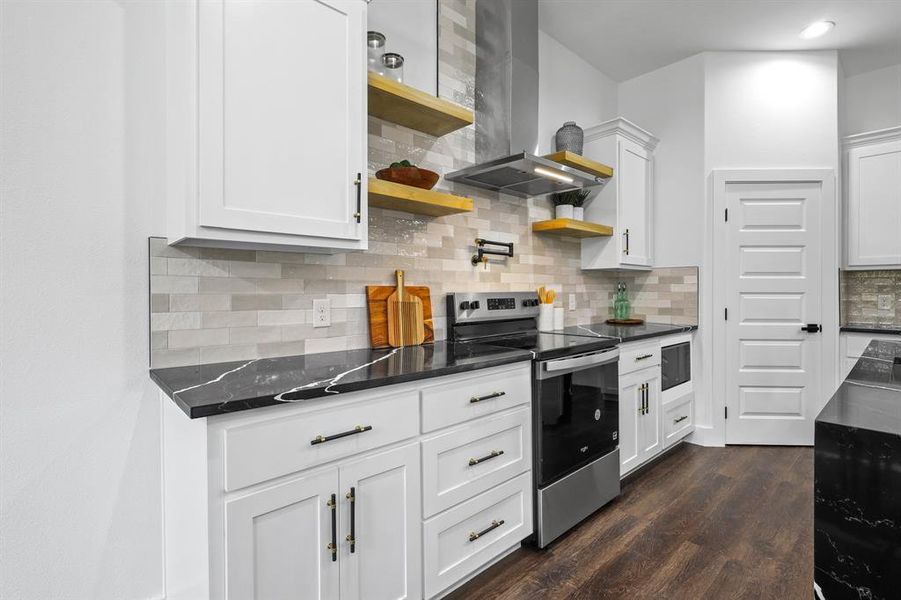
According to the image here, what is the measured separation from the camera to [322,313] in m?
2.11

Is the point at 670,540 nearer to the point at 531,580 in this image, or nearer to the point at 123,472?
the point at 531,580

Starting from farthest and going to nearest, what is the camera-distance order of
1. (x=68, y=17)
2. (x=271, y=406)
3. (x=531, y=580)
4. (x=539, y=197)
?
(x=539, y=197) < (x=531, y=580) < (x=68, y=17) < (x=271, y=406)

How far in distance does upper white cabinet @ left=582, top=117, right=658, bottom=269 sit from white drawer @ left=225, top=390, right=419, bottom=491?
2.41m

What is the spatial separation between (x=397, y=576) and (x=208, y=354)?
3.44 feet

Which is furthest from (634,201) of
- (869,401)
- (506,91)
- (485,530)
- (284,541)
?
(284,541)

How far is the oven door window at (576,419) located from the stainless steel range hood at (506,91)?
1185mm

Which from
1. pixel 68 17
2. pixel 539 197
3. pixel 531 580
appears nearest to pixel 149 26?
pixel 68 17

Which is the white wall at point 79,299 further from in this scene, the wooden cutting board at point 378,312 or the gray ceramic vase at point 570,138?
the gray ceramic vase at point 570,138

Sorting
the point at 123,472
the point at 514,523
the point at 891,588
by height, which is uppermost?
the point at 891,588

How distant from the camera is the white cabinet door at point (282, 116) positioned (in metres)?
1.51

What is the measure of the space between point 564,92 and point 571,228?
116cm

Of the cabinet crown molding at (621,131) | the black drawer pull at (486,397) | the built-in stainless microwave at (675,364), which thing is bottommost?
the built-in stainless microwave at (675,364)

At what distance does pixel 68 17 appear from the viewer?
1.54 m

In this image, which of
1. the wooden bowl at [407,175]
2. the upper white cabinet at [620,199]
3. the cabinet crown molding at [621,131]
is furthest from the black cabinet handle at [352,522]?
the cabinet crown molding at [621,131]
